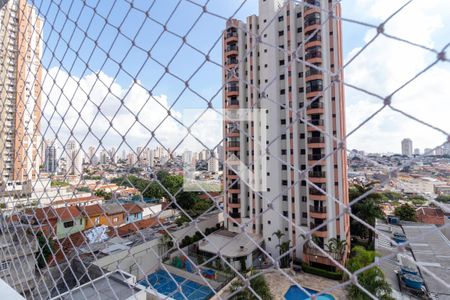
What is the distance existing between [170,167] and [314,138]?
176 inches

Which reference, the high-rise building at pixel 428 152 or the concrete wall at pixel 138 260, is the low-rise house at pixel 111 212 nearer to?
the concrete wall at pixel 138 260

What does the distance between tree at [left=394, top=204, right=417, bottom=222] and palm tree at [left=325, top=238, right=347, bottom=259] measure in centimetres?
274

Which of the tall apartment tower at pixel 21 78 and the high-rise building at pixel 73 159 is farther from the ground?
the tall apartment tower at pixel 21 78

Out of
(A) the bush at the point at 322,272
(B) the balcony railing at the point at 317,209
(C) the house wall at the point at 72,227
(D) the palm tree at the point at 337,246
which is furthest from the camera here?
(B) the balcony railing at the point at 317,209

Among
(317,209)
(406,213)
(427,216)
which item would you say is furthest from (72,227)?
(406,213)

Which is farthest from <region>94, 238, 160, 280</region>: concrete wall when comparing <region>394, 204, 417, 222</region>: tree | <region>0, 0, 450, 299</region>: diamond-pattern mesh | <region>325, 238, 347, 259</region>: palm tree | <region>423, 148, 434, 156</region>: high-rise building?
<region>394, 204, 417, 222</region>: tree

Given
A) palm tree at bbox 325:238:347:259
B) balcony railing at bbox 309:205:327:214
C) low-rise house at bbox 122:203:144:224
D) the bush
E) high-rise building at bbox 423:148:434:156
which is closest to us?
high-rise building at bbox 423:148:434:156

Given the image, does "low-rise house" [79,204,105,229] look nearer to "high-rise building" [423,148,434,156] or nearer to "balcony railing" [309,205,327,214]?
"high-rise building" [423,148,434,156]

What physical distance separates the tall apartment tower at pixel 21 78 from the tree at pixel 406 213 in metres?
7.13

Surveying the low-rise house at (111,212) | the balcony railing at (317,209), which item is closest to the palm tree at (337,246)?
the balcony railing at (317,209)

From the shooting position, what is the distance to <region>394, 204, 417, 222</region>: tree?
5898 millimetres

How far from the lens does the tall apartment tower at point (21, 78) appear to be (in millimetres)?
920

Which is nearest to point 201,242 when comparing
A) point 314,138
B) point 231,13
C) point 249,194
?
point 249,194

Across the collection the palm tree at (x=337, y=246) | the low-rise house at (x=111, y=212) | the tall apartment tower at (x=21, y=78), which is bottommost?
the palm tree at (x=337, y=246)
